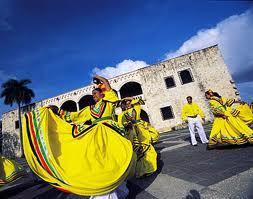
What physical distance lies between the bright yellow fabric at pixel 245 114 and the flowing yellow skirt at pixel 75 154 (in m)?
4.33

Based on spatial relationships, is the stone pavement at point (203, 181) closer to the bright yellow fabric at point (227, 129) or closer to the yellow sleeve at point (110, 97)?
the bright yellow fabric at point (227, 129)

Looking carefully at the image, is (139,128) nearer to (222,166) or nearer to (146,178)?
(146,178)

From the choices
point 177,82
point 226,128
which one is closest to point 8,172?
point 226,128

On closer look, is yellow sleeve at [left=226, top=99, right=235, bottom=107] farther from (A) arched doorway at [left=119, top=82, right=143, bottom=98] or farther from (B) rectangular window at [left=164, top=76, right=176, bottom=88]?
(A) arched doorway at [left=119, top=82, right=143, bottom=98]

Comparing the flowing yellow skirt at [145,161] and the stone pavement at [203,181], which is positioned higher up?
the flowing yellow skirt at [145,161]

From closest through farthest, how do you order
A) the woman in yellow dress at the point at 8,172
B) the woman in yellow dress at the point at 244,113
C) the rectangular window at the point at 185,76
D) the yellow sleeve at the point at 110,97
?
the yellow sleeve at the point at 110,97
the woman in yellow dress at the point at 8,172
the woman in yellow dress at the point at 244,113
the rectangular window at the point at 185,76

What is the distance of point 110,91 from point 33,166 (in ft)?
5.12

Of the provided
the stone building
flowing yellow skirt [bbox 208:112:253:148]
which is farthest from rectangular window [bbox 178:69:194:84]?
flowing yellow skirt [bbox 208:112:253:148]

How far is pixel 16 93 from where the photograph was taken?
24.8 m

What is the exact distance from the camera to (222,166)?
3.20 m

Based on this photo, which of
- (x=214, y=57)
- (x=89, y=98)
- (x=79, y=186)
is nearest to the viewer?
(x=79, y=186)

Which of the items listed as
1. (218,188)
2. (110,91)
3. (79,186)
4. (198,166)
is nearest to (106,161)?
(79,186)

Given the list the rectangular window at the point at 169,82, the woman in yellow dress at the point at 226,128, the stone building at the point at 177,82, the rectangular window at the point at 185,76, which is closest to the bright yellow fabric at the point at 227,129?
the woman in yellow dress at the point at 226,128

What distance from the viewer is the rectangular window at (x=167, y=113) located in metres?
18.4
